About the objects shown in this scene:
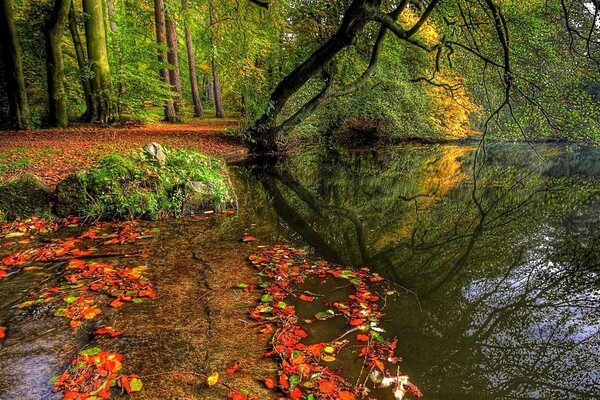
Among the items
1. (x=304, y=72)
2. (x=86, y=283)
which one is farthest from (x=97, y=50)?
(x=86, y=283)

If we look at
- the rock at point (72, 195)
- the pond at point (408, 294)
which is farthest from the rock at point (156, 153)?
the pond at point (408, 294)

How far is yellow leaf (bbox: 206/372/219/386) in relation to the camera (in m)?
2.20

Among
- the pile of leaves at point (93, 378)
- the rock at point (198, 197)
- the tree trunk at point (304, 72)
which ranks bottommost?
the pile of leaves at point (93, 378)

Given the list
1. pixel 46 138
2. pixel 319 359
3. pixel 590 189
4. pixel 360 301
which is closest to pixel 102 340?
pixel 319 359

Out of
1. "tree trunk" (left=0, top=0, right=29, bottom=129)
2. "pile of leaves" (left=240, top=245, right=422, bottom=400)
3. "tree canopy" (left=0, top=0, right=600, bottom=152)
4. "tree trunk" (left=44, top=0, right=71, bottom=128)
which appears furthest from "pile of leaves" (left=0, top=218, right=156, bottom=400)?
"tree trunk" (left=44, top=0, right=71, bottom=128)

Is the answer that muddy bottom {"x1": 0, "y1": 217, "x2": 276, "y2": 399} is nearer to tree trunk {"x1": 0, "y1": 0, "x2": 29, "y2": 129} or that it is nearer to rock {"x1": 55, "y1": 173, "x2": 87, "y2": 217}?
rock {"x1": 55, "y1": 173, "x2": 87, "y2": 217}

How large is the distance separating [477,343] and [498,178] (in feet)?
32.9

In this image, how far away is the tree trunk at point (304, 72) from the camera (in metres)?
8.35

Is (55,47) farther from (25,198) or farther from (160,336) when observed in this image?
(160,336)

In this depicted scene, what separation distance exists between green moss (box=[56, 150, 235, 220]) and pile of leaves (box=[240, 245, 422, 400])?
2082 millimetres

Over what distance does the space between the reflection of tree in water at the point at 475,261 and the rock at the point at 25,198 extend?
347 cm

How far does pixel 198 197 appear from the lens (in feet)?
19.4

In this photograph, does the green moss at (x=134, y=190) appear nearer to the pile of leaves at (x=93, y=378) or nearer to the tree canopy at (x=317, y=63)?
the pile of leaves at (x=93, y=378)

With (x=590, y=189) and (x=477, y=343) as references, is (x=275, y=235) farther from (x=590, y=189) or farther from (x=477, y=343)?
(x=590, y=189)
